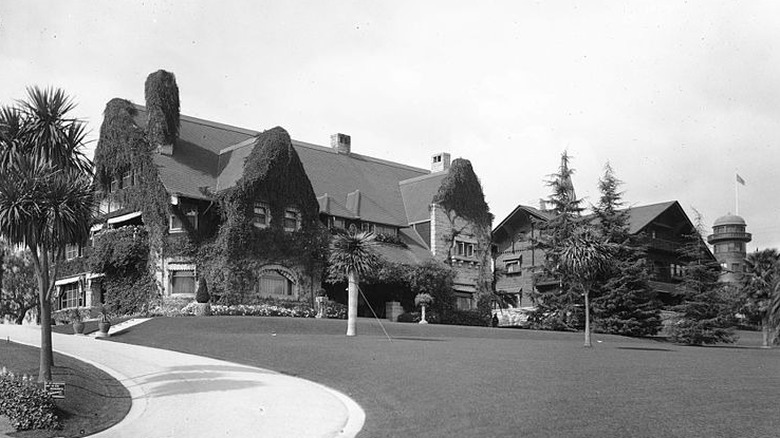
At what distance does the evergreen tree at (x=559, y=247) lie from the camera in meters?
53.9

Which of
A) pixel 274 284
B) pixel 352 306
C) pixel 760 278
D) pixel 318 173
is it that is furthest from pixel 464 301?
pixel 352 306

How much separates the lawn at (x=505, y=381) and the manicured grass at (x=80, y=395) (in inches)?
206

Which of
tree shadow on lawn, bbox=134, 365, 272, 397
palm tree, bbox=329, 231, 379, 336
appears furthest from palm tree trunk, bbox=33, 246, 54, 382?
palm tree, bbox=329, 231, 379, 336

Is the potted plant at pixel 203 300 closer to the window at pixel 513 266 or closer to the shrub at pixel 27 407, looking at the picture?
the shrub at pixel 27 407

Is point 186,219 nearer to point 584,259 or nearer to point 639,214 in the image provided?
point 584,259

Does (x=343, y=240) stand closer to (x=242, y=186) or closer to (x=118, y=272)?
(x=242, y=186)

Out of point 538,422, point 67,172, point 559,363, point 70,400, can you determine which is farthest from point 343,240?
point 538,422

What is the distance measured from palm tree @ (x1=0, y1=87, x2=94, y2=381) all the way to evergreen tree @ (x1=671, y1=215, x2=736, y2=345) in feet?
135

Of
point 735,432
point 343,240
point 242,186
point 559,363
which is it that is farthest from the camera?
point 242,186

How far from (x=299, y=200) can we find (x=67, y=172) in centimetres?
2696

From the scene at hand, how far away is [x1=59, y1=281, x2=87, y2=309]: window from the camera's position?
50.7m

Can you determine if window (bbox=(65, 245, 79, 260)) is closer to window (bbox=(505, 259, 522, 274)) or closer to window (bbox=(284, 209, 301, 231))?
window (bbox=(284, 209, 301, 231))

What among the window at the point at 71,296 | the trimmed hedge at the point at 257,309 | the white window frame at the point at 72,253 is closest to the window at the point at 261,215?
the trimmed hedge at the point at 257,309

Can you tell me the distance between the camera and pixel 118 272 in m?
47.9
